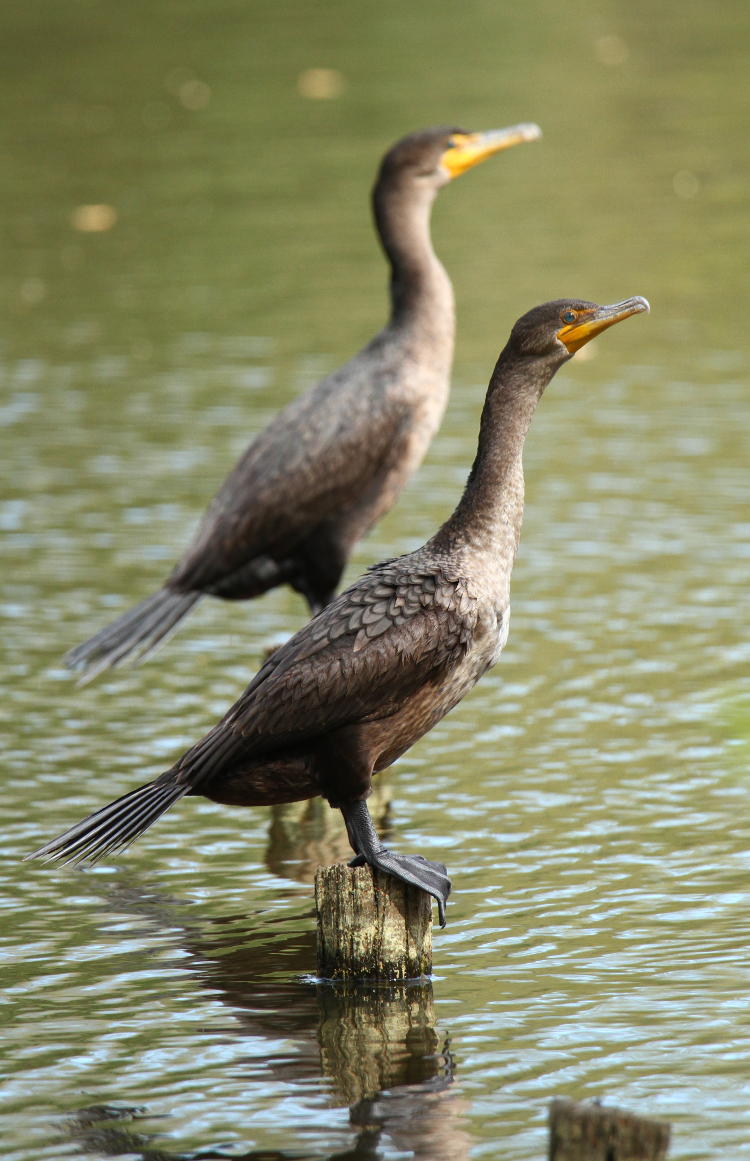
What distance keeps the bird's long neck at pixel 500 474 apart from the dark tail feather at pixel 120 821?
1.08m

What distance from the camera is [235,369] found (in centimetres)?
1395

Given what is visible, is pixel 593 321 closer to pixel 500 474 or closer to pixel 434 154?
pixel 500 474

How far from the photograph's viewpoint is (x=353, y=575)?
34.3 ft

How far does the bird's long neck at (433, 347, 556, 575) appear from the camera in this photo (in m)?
6.04

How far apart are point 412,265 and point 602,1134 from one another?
558cm

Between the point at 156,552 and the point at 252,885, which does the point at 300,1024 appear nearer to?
the point at 252,885

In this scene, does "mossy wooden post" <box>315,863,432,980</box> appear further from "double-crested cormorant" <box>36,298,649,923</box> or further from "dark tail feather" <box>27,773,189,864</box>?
"dark tail feather" <box>27,773,189,864</box>

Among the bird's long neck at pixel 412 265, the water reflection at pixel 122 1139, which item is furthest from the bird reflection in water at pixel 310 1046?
the bird's long neck at pixel 412 265

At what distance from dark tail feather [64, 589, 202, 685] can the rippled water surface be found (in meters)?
0.37

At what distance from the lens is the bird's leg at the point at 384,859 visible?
5805 millimetres

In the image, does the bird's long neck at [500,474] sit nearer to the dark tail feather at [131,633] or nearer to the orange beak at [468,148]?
the dark tail feather at [131,633]

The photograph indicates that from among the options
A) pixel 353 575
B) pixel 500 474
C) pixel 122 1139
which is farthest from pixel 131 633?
pixel 122 1139

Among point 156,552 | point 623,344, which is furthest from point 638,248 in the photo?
point 156,552

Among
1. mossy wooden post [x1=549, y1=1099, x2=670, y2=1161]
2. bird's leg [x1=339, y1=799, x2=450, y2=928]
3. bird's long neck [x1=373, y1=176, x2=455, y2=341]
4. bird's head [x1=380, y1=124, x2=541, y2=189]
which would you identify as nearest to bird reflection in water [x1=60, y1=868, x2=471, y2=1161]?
bird's leg [x1=339, y1=799, x2=450, y2=928]
